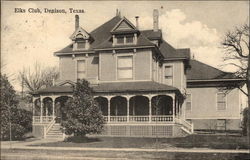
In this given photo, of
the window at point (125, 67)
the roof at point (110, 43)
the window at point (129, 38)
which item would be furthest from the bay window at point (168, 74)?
the window at point (129, 38)

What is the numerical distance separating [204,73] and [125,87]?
9.46 metres

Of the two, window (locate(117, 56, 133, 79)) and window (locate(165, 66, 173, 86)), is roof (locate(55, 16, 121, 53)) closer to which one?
window (locate(117, 56, 133, 79))

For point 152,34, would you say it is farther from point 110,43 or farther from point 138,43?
point 110,43

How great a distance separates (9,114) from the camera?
69.0 feet

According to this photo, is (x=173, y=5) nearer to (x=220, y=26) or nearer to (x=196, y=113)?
(x=220, y=26)

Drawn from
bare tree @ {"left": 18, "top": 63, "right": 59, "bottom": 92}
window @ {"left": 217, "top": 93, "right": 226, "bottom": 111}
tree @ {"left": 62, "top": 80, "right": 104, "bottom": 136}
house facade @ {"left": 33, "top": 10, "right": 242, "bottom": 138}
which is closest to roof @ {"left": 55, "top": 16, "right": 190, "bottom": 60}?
house facade @ {"left": 33, "top": 10, "right": 242, "bottom": 138}

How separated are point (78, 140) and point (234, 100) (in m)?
14.5

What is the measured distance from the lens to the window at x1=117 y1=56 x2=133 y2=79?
26031mm

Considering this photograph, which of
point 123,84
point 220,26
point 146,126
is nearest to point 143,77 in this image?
point 123,84

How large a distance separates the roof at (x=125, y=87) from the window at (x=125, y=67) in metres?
0.61

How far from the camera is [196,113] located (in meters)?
30.5

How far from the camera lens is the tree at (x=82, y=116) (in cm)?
2059

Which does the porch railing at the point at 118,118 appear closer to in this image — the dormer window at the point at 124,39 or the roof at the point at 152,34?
the dormer window at the point at 124,39

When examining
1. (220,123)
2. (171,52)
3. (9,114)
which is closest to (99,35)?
(171,52)
